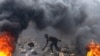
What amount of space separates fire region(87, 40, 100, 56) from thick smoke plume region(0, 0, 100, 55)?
1.27 m

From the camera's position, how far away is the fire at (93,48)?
Result: 123ft

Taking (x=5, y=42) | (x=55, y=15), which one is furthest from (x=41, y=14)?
(x=5, y=42)

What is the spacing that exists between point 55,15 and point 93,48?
7488mm

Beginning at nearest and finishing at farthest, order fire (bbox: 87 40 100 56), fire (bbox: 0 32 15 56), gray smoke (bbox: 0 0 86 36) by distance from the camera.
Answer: fire (bbox: 0 32 15 56)
gray smoke (bbox: 0 0 86 36)
fire (bbox: 87 40 100 56)

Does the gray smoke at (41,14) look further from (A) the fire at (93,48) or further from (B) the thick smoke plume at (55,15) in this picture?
(A) the fire at (93,48)

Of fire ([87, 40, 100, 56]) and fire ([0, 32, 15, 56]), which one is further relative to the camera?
fire ([87, 40, 100, 56])

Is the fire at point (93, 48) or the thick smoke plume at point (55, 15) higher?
the thick smoke plume at point (55, 15)

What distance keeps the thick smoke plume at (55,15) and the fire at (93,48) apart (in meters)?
1.27

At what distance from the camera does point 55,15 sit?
126 ft

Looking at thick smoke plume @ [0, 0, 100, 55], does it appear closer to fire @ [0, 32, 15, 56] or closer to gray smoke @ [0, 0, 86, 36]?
gray smoke @ [0, 0, 86, 36]

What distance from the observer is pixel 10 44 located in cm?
3494

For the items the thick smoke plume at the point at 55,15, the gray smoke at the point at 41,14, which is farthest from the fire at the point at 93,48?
the gray smoke at the point at 41,14

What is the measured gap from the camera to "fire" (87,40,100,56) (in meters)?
37.6

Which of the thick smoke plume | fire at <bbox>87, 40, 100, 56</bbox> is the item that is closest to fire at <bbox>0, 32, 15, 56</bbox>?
the thick smoke plume
